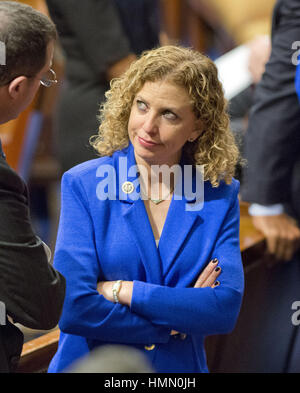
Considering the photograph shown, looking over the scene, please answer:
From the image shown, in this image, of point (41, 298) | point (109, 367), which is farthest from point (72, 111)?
point (109, 367)

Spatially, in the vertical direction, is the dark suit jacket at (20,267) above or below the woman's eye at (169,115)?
below

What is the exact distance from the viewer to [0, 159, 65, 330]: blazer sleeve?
3.86 feet

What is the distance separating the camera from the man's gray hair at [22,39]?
1207mm

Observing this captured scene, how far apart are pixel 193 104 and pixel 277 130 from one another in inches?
29.9

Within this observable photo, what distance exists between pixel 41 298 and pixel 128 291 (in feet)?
0.75

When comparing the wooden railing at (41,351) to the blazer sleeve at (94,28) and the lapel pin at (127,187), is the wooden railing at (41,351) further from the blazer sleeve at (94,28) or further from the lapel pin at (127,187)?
the blazer sleeve at (94,28)

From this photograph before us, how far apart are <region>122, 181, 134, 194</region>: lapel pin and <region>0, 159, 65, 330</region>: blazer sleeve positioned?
27cm

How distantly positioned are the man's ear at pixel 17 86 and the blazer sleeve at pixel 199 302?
448mm

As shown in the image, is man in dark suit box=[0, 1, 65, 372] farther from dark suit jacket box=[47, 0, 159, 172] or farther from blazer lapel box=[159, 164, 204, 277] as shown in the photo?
dark suit jacket box=[47, 0, 159, 172]

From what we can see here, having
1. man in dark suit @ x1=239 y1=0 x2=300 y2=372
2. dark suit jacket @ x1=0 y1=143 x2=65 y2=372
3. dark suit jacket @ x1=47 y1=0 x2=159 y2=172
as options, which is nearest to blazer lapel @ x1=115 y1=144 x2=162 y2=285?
dark suit jacket @ x1=0 y1=143 x2=65 y2=372

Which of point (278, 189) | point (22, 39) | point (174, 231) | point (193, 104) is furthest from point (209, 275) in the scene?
point (278, 189)

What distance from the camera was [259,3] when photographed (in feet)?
12.7

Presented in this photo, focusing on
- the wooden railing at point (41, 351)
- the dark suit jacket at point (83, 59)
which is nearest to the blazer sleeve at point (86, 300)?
the wooden railing at point (41, 351)
